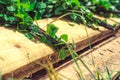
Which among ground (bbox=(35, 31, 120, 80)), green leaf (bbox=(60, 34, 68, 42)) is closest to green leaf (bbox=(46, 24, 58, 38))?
green leaf (bbox=(60, 34, 68, 42))

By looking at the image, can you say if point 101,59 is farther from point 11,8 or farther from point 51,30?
point 11,8

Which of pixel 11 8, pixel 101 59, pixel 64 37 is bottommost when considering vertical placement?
pixel 101 59

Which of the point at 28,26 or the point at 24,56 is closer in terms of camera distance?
the point at 24,56

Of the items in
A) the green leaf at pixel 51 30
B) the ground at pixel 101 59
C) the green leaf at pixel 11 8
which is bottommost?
the ground at pixel 101 59

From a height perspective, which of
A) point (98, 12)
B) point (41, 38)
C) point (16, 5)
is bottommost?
point (98, 12)

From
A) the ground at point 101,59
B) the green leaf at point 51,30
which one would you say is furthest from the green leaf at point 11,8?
the ground at point 101,59

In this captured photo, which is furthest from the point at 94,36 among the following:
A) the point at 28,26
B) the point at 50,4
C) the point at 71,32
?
the point at 28,26

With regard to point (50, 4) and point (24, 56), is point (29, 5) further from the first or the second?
point (24, 56)

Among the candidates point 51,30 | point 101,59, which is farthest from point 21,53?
point 101,59

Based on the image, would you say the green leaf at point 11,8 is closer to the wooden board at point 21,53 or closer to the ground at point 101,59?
the wooden board at point 21,53

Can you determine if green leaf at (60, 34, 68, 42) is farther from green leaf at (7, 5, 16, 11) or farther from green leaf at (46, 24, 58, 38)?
green leaf at (7, 5, 16, 11)

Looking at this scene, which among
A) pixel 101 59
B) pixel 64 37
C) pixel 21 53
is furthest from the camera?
pixel 101 59
